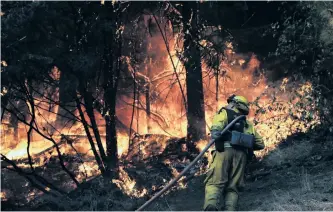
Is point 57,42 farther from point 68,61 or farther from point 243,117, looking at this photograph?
point 243,117

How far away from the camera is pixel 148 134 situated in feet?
50.7

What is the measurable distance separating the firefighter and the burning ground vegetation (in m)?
2.89

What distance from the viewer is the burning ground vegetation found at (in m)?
10.6

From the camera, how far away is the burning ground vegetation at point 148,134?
10.6 meters

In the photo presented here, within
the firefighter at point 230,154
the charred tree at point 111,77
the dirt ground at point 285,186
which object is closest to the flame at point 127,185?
the charred tree at point 111,77

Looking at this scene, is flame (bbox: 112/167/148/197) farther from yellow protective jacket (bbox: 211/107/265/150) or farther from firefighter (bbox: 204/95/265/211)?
yellow protective jacket (bbox: 211/107/265/150)

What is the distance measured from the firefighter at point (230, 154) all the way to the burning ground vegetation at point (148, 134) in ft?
9.48

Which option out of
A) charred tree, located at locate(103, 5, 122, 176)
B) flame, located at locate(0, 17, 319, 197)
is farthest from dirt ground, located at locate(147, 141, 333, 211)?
flame, located at locate(0, 17, 319, 197)

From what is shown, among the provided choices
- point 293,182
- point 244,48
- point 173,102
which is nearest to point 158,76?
point 173,102

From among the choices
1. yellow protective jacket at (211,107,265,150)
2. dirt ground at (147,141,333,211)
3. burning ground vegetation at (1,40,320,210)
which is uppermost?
burning ground vegetation at (1,40,320,210)

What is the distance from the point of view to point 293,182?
8789 millimetres

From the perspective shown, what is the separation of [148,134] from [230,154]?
8.55 m

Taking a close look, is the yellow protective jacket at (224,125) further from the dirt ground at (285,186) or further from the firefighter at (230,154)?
the dirt ground at (285,186)

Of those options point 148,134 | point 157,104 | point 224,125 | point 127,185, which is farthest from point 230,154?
point 157,104
